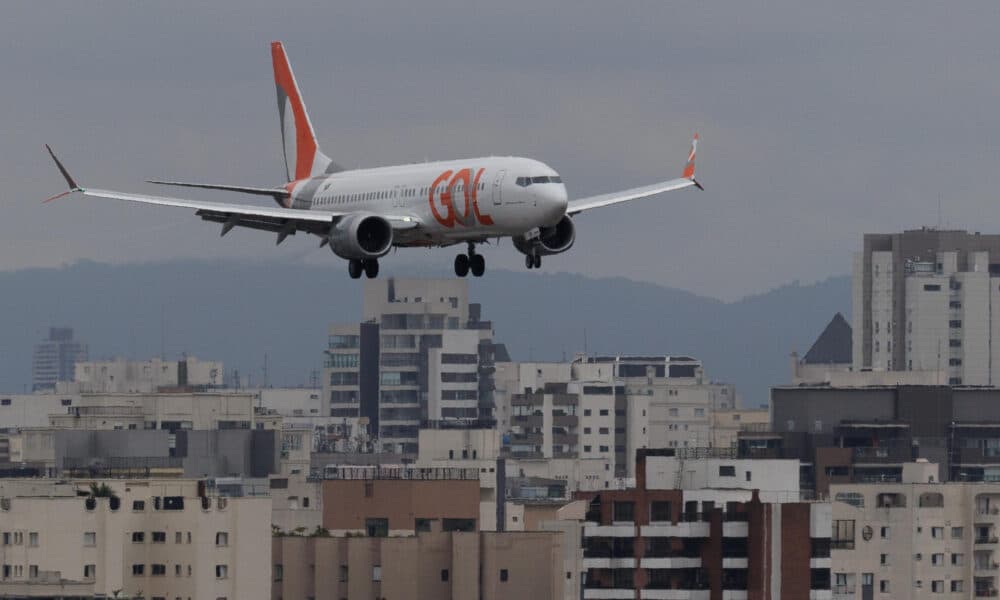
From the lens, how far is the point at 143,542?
Answer: 609 ft

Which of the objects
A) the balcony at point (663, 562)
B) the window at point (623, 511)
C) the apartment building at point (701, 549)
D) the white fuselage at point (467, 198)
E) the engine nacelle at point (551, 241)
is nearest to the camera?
the white fuselage at point (467, 198)

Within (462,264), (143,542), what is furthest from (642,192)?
(143,542)

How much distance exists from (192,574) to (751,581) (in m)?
34.0

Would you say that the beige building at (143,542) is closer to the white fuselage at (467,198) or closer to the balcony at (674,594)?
the balcony at (674,594)

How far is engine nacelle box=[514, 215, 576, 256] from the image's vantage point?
405ft

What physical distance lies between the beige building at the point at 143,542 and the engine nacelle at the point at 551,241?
60239mm

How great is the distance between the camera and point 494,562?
19962cm

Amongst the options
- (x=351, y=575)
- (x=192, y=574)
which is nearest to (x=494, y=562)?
(x=351, y=575)

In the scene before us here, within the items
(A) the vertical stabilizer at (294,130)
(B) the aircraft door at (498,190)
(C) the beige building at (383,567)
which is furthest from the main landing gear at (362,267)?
(C) the beige building at (383,567)

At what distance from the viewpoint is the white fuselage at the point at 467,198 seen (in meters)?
120

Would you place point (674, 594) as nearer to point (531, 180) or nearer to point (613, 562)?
point (613, 562)

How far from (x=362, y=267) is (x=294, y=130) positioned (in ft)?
91.3

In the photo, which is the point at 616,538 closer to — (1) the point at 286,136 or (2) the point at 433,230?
(1) the point at 286,136

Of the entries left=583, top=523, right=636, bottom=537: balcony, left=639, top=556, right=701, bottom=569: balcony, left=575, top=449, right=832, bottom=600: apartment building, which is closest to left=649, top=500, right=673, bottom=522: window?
left=575, top=449, right=832, bottom=600: apartment building
